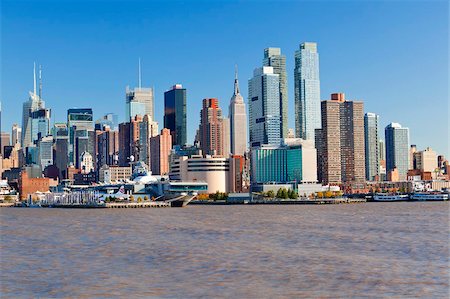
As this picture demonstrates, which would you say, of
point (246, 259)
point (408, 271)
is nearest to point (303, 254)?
point (246, 259)

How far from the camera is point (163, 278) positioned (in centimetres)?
3669

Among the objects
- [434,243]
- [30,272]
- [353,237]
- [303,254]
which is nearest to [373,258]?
[303,254]

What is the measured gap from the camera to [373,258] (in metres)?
43.9

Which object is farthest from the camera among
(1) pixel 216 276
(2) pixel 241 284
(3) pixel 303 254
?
(3) pixel 303 254

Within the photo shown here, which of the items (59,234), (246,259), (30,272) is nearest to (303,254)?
(246,259)

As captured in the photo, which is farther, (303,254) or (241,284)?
(303,254)

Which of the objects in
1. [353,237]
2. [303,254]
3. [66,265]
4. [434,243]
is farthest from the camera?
[353,237]

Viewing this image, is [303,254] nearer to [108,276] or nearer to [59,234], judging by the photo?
[108,276]

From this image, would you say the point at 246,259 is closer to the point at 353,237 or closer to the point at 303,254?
the point at 303,254

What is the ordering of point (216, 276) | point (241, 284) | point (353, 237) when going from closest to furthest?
point (241, 284), point (216, 276), point (353, 237)

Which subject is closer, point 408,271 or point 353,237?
point 408,271

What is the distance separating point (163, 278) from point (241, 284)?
442 centimetres

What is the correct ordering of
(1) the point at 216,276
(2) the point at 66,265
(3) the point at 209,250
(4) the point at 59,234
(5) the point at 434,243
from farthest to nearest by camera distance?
(4) the point at 59,234
(5) the point at 434,243
(3) the point at 209,250
(2) the point at 66,265
(1) the point at 216,276

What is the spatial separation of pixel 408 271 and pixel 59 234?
125ft
